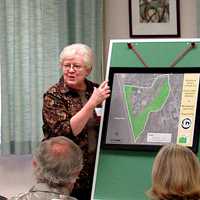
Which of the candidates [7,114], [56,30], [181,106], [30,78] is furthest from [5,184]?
[181,106]

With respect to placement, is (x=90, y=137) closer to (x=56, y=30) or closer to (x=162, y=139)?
(x=162, y=139)

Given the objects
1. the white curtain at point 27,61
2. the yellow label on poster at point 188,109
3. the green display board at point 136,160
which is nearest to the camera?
the yellow label on poster at point 188,109

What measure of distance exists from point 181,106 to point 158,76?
8.4 inches

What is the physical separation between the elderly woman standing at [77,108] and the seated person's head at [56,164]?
65 cm

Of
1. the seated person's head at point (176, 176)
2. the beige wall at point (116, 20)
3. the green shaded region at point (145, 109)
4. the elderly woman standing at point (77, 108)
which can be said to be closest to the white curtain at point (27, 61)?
the beige wall at point (116, 20)

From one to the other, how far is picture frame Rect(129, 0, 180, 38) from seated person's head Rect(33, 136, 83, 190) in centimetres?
217

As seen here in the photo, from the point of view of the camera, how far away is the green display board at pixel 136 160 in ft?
9.27

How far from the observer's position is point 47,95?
2.88 meters

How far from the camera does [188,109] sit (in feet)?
9.04

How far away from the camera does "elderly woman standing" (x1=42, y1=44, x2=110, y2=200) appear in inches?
110

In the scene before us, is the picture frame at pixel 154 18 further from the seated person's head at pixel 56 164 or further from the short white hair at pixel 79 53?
the seated person's head at pixel 56 164

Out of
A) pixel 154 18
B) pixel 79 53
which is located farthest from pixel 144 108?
pixel 154 18

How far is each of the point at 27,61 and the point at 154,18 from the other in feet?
3.50

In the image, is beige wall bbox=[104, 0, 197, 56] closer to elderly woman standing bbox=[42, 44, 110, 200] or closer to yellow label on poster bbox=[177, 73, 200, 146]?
elderly woman standing bbox=[42, 44, 110, 200]
